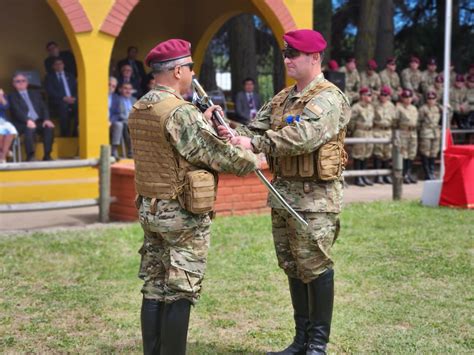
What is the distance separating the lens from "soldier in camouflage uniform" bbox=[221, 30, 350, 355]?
3809 millimetres

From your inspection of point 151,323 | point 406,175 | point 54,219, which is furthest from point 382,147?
point 151,323

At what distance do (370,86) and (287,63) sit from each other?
35.5 feet

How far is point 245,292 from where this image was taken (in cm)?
555

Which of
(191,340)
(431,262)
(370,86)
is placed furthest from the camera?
(370,86)

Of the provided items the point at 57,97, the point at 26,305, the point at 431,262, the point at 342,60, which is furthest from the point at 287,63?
the point at 342,60

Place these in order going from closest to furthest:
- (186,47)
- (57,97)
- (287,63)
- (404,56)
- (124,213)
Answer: (186,47)
(287,63)
(124,213)
(57,97)
(404,56)

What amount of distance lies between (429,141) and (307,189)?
10289 mm

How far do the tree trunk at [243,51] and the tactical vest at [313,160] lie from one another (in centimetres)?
1322

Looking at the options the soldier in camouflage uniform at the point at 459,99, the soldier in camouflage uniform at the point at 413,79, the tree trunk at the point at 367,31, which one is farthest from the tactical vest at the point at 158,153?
the tree trunk at the point at 367,31

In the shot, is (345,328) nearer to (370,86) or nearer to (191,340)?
(191,340)

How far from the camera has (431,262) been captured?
6.46 m

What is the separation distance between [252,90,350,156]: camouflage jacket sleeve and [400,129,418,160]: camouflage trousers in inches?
383

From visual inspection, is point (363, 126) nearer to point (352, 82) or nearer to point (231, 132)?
point (352, 82)

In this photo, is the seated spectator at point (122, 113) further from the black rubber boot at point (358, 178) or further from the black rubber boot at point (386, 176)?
the black rubber boot at point (386, 176)
